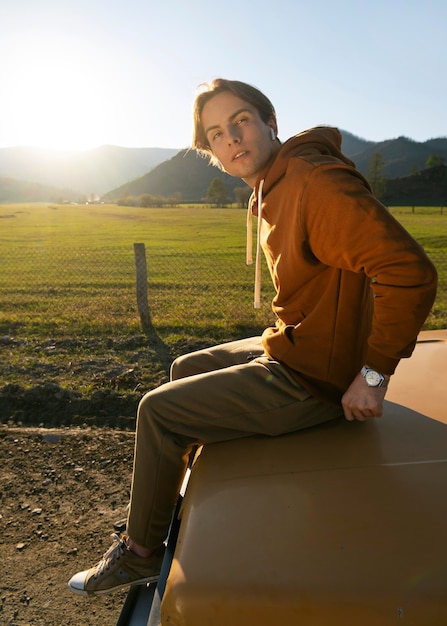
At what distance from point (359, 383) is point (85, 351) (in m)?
5.26

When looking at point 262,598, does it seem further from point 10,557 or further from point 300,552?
point 10,557

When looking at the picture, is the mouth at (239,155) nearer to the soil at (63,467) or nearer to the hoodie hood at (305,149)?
the hoodie hood at (305,149)

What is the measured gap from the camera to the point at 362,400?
73.6 inches

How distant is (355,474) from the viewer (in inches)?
64.1

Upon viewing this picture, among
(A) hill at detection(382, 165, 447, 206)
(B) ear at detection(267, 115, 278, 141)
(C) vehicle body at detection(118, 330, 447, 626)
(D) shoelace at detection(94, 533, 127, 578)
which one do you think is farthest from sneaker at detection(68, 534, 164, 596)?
(A) hill at detection(382, 165, 447, 206)

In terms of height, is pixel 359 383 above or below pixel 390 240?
below

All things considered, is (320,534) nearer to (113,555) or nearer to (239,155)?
(113,555)

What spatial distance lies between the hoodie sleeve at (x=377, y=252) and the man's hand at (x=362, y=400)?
7 centimetres

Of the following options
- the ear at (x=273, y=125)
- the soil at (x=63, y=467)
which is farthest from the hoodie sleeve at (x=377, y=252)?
the soil at (x=63, y=467)

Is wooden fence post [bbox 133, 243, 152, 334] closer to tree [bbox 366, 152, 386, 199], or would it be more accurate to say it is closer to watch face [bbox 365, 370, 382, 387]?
watch face [bbox 365, 370, 382, 387]

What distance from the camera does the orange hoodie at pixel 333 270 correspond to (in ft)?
5.74

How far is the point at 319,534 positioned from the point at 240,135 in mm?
1528

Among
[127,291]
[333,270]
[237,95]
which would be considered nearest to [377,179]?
[127,291]

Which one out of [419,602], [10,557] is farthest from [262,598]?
[10,557]
